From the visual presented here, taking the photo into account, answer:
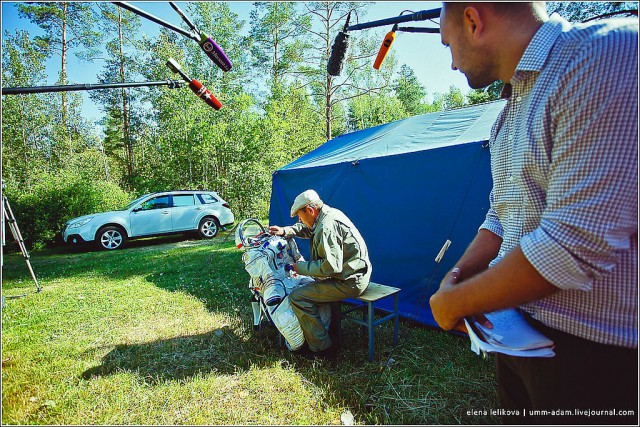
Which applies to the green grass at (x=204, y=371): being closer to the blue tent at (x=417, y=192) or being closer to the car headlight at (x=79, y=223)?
the blue tent at (x=417, y=192)

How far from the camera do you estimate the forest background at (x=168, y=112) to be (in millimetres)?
11797

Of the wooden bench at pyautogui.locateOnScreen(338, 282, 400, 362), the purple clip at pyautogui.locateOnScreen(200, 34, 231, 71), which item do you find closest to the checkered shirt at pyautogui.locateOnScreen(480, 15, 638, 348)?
the purple clip at pyautogui.locateOnScreen(200, 34, 231, 71)

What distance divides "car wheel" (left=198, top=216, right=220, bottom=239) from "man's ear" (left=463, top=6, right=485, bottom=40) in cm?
1086

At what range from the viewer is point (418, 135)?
4.45 metres

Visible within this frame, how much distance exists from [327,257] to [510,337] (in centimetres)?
212

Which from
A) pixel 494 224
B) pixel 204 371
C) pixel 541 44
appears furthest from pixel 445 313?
pixel 204 371

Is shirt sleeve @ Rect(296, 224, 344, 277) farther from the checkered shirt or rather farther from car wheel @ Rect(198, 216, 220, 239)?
car wheel @ Rect(198, 216, 220, 239)

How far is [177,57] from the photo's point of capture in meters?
16.2

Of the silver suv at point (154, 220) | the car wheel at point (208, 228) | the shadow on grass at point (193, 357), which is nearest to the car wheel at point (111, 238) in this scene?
the silver suv at point (154, 220)

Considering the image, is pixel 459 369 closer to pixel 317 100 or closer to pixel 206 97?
pixel 206 97

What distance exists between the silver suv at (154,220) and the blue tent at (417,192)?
6.92m

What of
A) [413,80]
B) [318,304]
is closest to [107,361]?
[318,304]

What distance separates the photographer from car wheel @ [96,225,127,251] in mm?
9461

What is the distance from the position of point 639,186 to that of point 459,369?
109 inches
